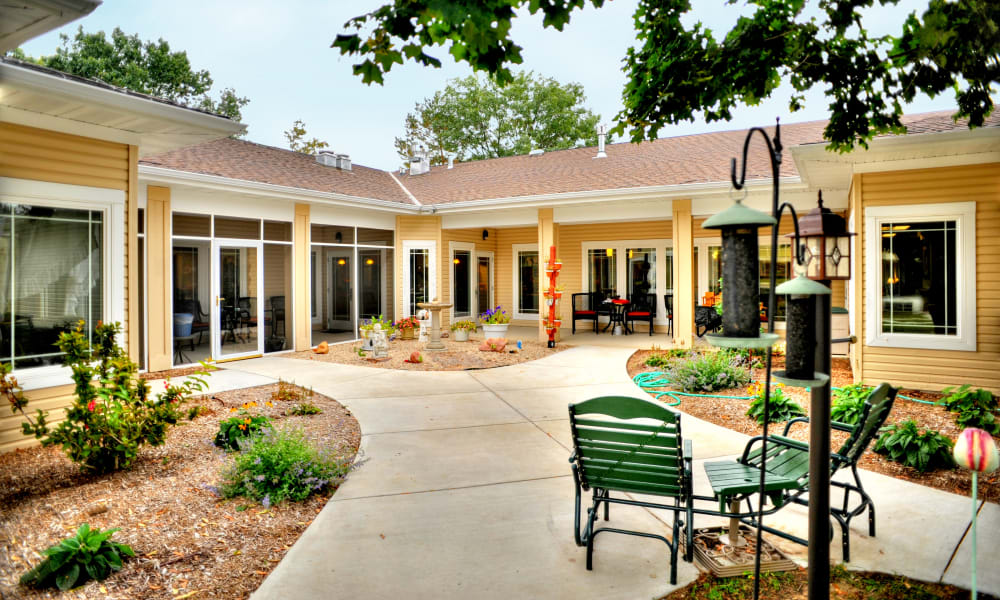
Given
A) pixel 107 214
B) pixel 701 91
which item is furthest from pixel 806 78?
pixel 107 214

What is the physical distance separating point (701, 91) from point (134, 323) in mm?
6263

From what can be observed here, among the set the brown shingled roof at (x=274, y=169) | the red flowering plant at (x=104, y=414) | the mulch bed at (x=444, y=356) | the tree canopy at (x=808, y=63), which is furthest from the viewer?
the brown shingled roof at (x=274, y=169)

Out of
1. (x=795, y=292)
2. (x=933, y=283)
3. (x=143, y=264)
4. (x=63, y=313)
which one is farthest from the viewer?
(x=143, y=264)

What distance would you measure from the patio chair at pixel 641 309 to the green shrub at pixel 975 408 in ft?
24.7

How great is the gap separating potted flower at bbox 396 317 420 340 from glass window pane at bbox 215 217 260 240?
3606mm

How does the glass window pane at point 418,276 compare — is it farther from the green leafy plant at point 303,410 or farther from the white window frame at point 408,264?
the green leafy plant at point 303,410

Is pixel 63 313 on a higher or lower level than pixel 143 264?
lower

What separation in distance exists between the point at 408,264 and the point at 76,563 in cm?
1169

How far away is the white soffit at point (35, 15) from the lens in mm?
3332

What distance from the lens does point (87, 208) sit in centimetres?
579

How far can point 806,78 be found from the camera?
5195 millimetres

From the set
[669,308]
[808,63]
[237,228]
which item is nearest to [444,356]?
[237,228]

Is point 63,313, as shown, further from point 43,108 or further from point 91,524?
point 91,524

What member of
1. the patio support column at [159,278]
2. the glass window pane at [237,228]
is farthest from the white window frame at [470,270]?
the patio support column at [159,278]
